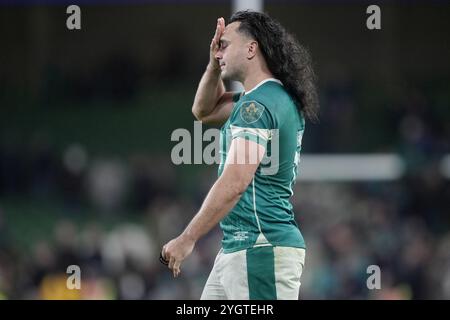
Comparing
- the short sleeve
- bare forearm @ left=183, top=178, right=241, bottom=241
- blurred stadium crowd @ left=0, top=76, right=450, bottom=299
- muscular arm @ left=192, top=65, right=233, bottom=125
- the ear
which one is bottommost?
blurred stadium crowd @ left=0, top=76, right=450, bottom=299

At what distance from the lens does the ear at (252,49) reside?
4.90 meters

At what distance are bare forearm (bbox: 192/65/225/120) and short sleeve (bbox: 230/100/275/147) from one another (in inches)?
33.8

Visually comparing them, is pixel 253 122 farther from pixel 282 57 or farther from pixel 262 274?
pixel 262 274

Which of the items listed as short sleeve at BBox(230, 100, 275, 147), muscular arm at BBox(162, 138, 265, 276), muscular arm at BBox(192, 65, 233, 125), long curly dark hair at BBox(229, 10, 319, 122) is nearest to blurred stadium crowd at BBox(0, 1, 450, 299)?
muscular arm at BBox(192, 65, 233, 125)

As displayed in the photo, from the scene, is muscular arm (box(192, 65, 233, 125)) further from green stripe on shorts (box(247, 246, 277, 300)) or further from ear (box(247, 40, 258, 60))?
green stripe on shorts (box(247, 246, 277, 300))

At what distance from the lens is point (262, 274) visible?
4613 millimetres

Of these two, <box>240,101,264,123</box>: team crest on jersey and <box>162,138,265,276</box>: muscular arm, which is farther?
<box>240,101,264,123</box>: team crest on jersey

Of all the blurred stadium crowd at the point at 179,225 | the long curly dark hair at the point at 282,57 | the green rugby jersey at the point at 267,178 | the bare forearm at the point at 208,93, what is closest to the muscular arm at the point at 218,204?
the green rugby jersey at the point at 267,178

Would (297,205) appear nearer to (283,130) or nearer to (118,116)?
(118,116)

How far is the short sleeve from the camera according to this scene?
14.9 feet

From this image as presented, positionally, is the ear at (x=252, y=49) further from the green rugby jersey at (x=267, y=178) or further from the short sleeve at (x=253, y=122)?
the short sleeve at (x=253, y=122)

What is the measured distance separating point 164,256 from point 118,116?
7.85 metres

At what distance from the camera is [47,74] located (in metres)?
12.2

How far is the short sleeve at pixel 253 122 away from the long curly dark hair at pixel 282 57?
33 centimetres
